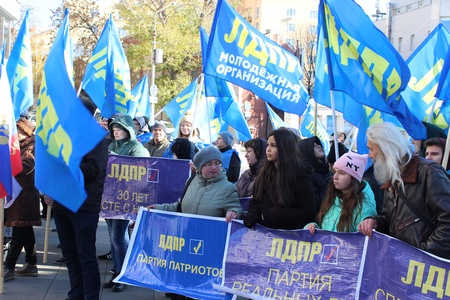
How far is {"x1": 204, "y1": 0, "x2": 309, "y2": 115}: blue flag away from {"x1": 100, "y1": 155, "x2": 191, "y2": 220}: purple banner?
119 cm

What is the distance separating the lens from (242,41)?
25.8 feet

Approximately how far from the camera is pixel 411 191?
438 cm

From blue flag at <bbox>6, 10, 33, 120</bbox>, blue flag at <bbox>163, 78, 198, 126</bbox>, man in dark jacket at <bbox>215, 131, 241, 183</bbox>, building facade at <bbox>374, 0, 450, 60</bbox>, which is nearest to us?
man in dark jacket at <bbox>215, 131, 241, 183</bbox>

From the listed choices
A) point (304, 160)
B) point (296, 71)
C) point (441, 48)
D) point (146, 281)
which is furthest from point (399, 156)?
point (441, 48)

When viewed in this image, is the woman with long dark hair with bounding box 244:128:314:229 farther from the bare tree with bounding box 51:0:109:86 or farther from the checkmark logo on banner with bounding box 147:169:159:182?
the bare tree with bounding box 51:0:109:86

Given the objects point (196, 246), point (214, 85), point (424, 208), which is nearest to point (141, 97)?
point (214, 85)

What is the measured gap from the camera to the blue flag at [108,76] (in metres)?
10.4

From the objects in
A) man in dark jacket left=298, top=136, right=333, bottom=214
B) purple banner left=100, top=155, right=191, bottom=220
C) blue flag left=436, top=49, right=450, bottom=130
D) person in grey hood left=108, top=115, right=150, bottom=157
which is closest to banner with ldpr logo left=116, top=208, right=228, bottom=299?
man in dark jacket left=298, top=136, right=333, bottom=214

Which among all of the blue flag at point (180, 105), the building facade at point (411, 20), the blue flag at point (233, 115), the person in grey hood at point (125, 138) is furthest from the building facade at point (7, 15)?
the building facade at point (411, 20)

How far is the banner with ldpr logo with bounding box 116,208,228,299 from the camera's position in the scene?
5797 millimetres

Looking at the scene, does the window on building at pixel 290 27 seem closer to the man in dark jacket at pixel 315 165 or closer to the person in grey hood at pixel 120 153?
the person in grey hood at pixel 120 153

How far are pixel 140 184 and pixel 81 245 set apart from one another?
191cm

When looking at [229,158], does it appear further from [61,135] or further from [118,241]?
[61,135]

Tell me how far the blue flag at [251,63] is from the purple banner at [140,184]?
119cm
